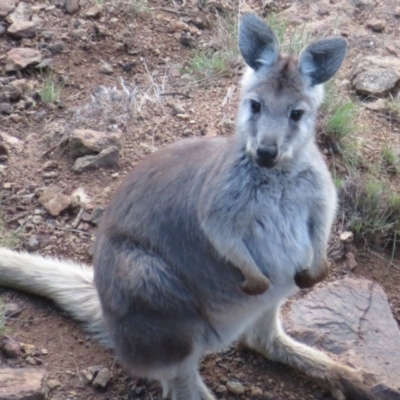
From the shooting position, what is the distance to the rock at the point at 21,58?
585 cm

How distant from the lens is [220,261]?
159 inches

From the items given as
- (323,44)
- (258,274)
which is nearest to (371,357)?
(258,274)

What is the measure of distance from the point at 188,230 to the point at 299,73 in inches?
33.3

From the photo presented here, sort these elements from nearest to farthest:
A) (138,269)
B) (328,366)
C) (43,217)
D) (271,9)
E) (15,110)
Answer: (138,269)
(328,366)
(43,217)
(15,110)
(271,9)

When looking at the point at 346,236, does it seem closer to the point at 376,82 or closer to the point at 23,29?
the point at 376,82

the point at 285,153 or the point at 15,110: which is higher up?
the point at 285,153

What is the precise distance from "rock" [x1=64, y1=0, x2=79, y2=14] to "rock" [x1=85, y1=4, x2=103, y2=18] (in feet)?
0.28

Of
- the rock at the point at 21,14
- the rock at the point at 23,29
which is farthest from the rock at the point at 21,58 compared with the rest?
the rock at the point at 21,14

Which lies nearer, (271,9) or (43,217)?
(43,217)

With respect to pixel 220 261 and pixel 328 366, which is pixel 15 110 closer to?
pixel 220 261

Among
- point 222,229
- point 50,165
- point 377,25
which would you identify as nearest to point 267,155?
point 222,229

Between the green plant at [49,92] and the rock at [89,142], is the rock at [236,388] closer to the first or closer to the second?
the rock at [89,142]

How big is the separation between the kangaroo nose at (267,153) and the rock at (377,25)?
3301mm

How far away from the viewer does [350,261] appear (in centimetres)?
512
